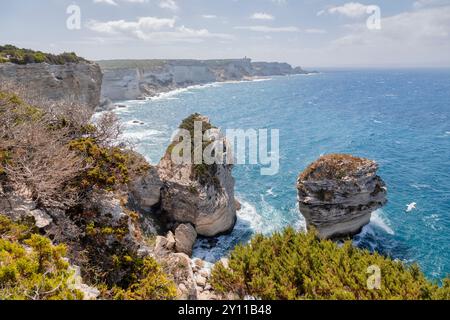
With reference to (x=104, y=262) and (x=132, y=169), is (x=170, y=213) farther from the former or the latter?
(x=104, y=262)

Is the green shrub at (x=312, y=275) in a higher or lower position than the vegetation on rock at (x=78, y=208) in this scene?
lower

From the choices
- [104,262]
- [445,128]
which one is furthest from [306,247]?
[445,128]

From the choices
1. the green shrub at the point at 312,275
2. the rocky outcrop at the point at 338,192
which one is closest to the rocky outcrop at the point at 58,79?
the rocky outcrop at the point at 338,192

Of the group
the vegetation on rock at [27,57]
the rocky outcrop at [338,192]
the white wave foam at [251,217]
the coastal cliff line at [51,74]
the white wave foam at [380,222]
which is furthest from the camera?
the vegetation on rock at [27,57]

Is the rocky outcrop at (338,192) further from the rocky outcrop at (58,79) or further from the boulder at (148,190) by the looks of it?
the rocky outcrop at (58,79)

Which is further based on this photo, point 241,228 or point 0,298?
point 241,228

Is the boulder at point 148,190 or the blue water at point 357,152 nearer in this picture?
the boulder at point 148,190

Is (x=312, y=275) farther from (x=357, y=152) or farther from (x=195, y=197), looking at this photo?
(x=357, y=152)

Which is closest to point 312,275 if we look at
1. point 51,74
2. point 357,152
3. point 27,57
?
point 357,152
